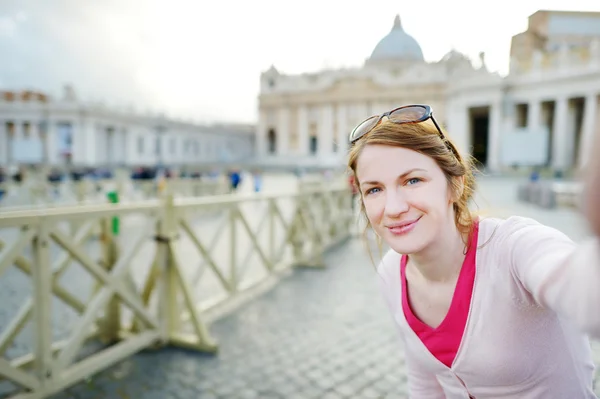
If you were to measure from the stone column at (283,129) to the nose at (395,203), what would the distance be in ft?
195

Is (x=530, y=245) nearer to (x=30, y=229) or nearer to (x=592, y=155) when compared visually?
(x=592, y=155)

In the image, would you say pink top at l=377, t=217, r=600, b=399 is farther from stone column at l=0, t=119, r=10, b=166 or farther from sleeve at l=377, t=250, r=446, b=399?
stone column at l=0, t=119, r=10, b=166

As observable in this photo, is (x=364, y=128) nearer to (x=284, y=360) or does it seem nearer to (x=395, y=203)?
(x=395, y=203)

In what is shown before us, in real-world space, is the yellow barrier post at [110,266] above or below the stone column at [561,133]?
below

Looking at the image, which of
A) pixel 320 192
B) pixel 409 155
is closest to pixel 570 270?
pixel 409 155

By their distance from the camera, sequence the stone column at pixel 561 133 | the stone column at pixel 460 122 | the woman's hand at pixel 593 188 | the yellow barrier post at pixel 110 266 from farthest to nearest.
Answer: the stone column at pixel 460 122
the stone column at pixel 561 133
the yellow barrier post at pixel 110 266
the woman's hand at pixel 593 188

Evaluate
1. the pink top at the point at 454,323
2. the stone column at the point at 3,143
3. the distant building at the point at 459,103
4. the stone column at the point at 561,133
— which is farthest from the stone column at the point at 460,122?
the stone column at the point at 3,143

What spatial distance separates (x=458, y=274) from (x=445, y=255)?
0.24 feet

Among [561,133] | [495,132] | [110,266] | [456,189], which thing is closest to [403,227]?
[456,189]

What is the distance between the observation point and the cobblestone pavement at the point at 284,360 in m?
3.26

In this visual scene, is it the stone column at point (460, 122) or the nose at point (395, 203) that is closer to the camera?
the nose at point (395, 203)

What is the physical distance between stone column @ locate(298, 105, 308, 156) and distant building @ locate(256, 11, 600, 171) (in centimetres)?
13

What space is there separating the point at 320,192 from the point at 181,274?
495cm

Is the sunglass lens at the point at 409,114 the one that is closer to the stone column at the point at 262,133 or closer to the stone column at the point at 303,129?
the stone column at the point at 303,129
